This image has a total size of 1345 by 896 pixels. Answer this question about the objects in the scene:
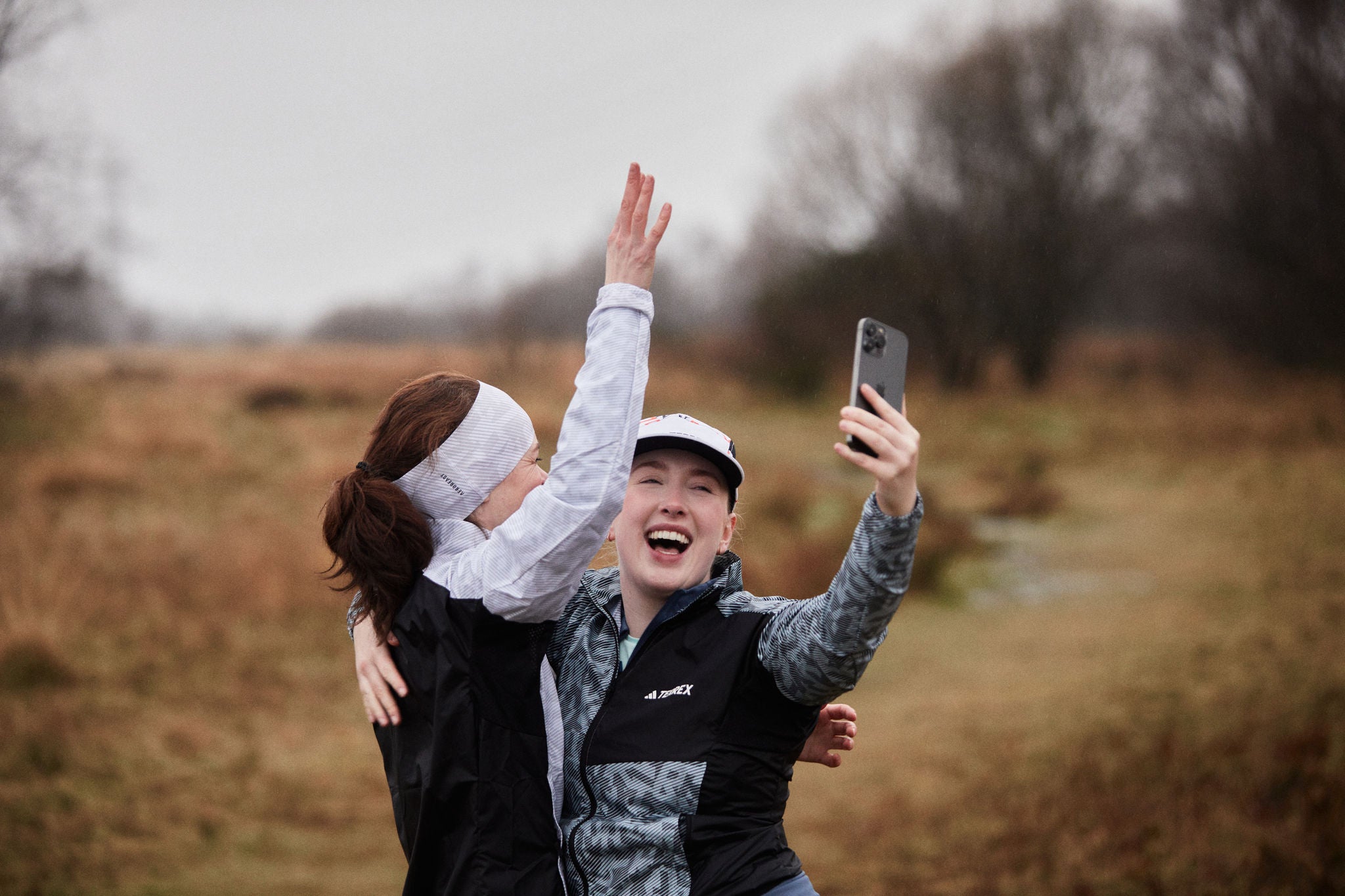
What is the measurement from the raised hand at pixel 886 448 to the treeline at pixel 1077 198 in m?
8.48

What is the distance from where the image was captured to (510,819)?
81.0 inches

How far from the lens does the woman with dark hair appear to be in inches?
77.4

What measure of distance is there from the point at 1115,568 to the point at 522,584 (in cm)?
1061

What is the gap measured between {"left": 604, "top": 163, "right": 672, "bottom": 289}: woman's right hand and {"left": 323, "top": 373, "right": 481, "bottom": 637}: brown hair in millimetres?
533

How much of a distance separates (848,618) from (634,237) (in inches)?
30.7

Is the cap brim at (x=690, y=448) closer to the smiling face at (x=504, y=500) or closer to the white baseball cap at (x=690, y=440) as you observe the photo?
the white baseball cap at (x=690, y=440)

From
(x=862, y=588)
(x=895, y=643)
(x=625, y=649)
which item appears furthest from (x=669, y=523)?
(x=895, y=643)

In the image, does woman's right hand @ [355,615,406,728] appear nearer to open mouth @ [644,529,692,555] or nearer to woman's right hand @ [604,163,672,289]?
open mouth @ [644,529,692,555]

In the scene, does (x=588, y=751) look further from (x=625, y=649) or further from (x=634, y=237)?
(x=634, y=237)

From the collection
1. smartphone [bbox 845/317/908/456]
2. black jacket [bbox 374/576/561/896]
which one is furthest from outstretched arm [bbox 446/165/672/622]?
smartphone [bbox 845/317/908/456]

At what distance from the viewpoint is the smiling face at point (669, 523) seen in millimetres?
2311

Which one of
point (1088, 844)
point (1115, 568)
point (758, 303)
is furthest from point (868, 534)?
point (758, 303)

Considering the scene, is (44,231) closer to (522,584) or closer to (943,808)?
(943,808)

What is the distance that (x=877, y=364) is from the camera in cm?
182
